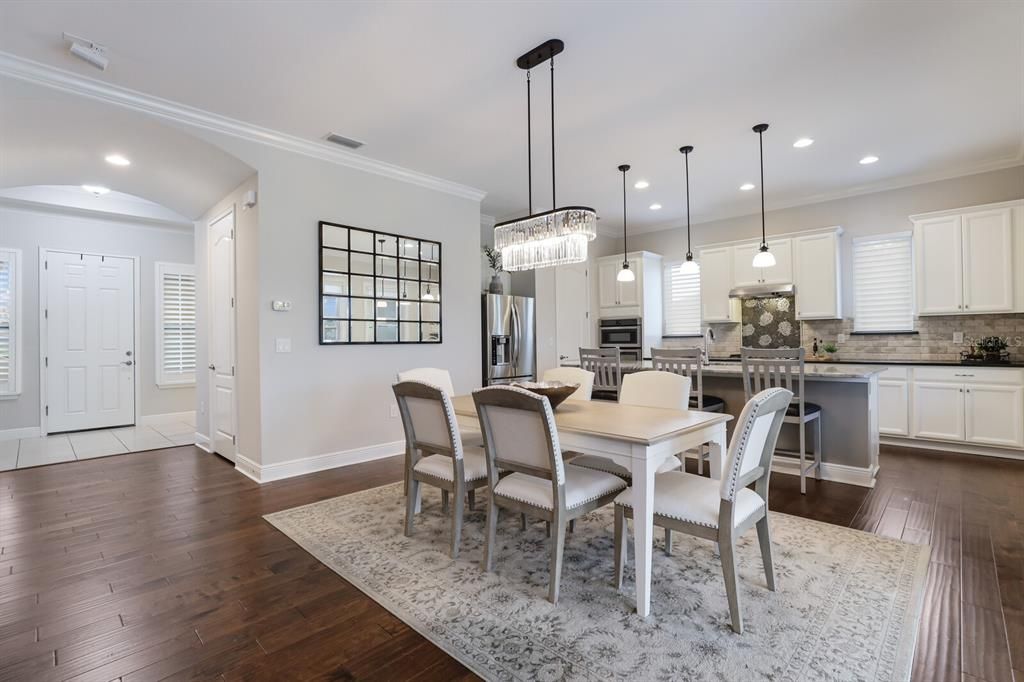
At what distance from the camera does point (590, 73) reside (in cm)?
298

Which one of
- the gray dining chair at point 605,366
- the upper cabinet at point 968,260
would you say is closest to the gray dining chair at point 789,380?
the gray dining chair at point 605,366

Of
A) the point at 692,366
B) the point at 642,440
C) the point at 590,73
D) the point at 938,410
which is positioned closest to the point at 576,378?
the point at 692,366

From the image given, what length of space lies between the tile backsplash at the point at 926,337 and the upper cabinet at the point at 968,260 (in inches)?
10.4

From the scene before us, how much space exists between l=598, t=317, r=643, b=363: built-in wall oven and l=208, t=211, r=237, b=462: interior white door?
186 inches

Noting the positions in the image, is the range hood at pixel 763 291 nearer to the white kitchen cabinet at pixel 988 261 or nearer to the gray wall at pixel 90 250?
the white kitchen cabinet at pixel 988 261

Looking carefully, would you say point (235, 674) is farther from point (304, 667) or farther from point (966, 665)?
point (966, 665)

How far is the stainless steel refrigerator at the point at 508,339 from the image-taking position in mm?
5547

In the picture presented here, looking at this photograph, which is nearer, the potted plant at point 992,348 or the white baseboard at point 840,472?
the white baseboard at point 840,472

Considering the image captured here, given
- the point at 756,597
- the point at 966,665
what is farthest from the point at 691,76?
the point at 966,665

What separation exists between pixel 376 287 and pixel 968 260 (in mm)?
5810

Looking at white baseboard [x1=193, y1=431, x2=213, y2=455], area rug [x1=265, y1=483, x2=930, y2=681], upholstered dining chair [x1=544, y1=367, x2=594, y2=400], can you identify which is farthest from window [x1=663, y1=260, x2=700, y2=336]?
white baseboard [x1=193, y1=431, x2=213, y2=455]

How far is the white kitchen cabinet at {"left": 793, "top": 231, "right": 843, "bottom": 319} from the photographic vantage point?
5.43 metres

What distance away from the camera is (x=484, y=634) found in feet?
6.10

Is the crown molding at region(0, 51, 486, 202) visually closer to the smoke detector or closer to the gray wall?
the smoke detector
